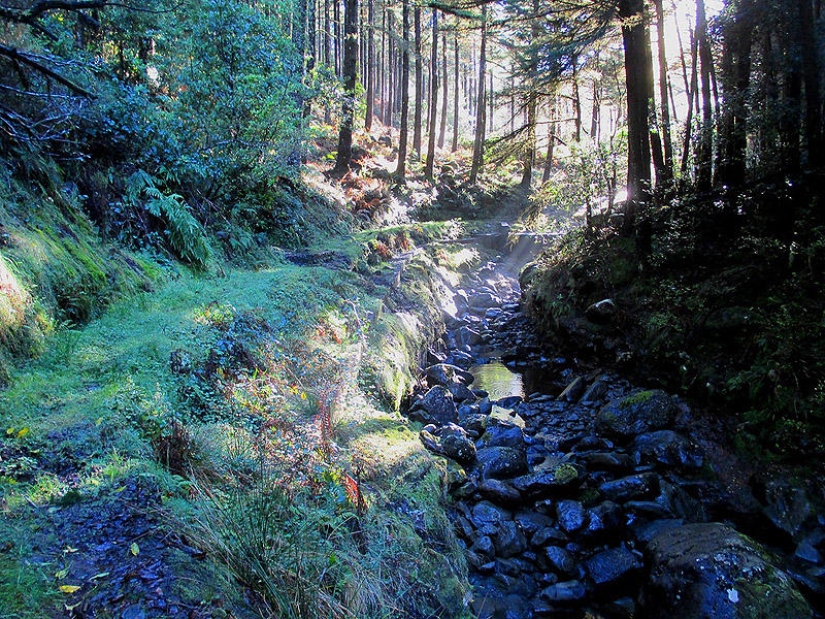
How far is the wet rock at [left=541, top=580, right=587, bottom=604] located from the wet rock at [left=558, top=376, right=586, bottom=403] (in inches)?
173

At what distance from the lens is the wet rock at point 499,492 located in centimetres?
589

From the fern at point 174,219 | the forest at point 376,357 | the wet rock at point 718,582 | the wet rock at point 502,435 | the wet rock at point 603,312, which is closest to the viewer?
the forest at point 376,357

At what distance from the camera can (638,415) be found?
7.43 metres

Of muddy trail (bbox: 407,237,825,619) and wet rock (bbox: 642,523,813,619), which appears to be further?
muddy trail (bbox: 407,237,825,619)

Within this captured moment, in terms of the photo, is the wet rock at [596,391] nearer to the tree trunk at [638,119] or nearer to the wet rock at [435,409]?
the wet rock at [435,409]

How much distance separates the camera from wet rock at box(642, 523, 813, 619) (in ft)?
13.2

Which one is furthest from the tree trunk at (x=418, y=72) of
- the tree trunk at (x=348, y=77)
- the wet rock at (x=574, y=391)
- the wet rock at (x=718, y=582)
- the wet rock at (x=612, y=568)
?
the wet rock at (x=718, y=582)

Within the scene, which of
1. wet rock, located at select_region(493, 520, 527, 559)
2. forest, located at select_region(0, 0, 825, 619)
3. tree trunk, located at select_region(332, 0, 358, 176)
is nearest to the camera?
forest, located at select_region(0, 0, 825, 619)

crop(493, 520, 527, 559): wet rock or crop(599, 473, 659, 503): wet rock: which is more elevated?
crop(599, 473, 659, 503): wet rock

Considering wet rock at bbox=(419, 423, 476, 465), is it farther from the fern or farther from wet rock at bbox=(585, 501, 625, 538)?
the fern

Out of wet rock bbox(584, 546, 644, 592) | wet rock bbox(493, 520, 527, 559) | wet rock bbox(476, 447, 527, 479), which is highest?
wet rock bbox(476, 447, 527, 479)

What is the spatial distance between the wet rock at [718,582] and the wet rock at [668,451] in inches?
71.1

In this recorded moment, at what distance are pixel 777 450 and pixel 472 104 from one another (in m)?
52.7

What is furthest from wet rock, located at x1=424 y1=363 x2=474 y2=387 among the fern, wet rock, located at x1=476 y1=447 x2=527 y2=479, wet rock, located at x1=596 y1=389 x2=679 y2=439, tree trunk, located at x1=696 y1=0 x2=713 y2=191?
tree trunk, located at x1=696 y1=0 x2=713 y2=191
